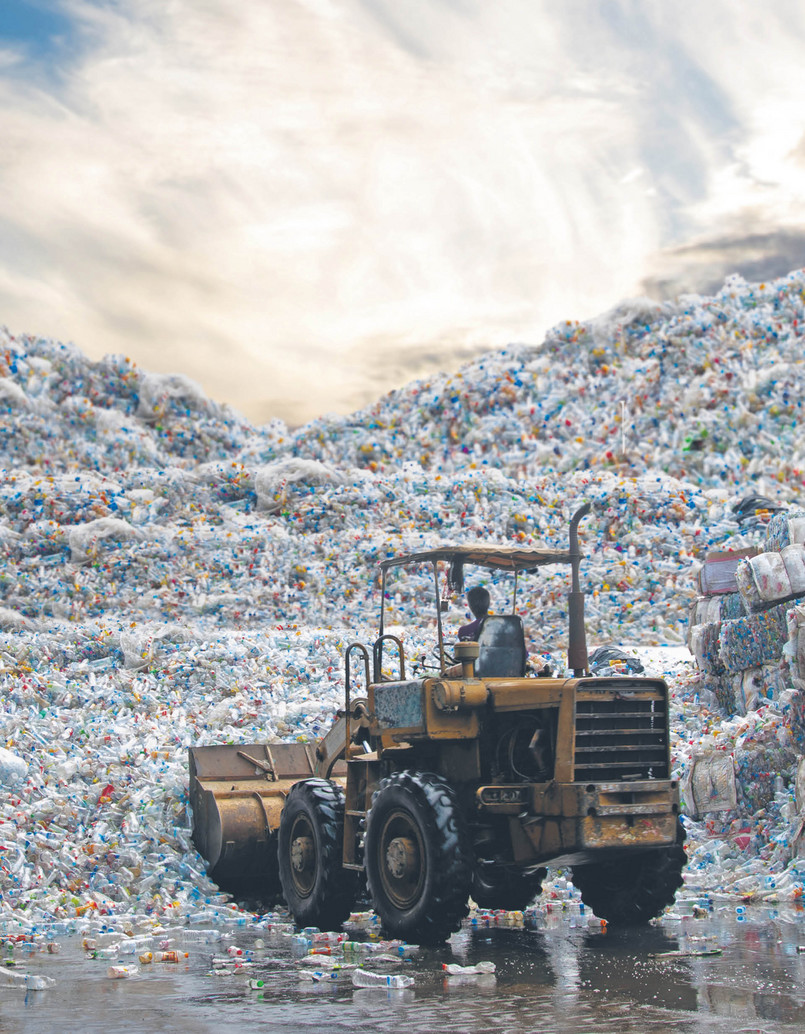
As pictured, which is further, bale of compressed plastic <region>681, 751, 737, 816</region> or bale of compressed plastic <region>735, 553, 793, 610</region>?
bale of compressed plastic <region>735, 553, 793, 610</region>

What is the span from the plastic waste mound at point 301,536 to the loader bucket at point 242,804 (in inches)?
12.8

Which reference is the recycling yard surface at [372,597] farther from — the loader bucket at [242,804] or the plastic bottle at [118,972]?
the loader bucket at [242,804]

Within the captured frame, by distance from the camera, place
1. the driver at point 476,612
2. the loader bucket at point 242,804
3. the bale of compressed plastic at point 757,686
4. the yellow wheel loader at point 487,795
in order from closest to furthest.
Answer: the yellow wheel loader at point 487,795
the driver at point 476,612
the loader bucket at point 242,804
the bale of compressed plastic at point 757,686

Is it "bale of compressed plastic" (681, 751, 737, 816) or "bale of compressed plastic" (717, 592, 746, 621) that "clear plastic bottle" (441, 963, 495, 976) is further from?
"bale of compressed plastic" (717, 592, 746, 621)

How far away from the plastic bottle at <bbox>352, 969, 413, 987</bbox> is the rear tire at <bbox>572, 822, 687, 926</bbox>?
2.26 m

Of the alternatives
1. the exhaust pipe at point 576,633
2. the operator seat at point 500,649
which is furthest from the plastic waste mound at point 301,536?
the operator seat at point 500,649

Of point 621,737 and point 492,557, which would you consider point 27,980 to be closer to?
point 621,737

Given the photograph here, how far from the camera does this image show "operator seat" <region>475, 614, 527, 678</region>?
789 centimetres

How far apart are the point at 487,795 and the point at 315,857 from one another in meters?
1.70

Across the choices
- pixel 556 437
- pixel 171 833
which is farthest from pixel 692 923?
pixel 556 437

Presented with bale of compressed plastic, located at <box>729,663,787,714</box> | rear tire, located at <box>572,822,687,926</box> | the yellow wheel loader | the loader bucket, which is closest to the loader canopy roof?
the yellow wheel loader

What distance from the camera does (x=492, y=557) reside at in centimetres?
841

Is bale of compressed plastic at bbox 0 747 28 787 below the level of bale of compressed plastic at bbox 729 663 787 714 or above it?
below

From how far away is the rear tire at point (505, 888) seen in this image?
820cm
